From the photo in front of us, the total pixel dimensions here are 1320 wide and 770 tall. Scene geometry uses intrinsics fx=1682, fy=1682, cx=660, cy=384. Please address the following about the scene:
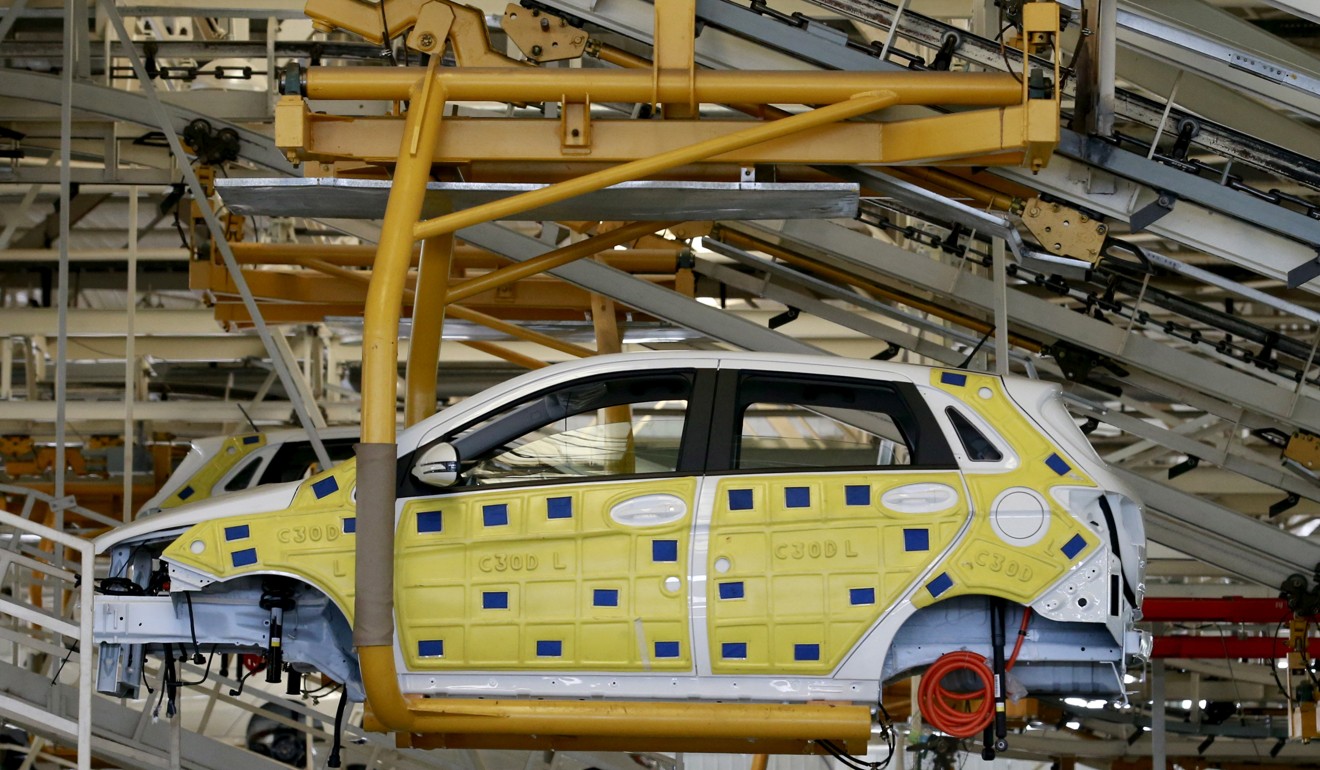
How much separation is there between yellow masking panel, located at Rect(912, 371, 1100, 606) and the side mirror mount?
5.94 ft

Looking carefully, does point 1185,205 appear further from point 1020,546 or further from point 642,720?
point 642,720

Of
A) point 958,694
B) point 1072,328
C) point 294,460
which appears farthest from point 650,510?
point 294,460

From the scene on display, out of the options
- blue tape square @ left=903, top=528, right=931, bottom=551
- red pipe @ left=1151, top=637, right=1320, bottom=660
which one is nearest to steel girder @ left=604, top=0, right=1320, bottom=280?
blue tape square @ left=903, top=528, right=931, bottom=551

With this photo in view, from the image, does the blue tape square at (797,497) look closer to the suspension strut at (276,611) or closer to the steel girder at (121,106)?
the suspension strut at (276,611)

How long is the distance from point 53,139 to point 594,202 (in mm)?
7927

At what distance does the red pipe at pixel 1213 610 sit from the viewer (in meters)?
12.5

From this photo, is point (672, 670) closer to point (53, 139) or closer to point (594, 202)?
point (594, 202)

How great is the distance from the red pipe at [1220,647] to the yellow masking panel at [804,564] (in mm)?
7363

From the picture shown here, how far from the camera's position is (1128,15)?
7125mm

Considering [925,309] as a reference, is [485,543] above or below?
below

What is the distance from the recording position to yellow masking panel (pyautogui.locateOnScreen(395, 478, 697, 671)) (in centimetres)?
637

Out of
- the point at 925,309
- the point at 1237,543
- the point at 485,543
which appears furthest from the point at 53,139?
the point at 1237,543

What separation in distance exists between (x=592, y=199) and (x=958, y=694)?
8.42 feet

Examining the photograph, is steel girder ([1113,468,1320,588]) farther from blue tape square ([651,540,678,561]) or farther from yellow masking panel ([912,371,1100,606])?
blue tape square ([651,540,678,561])
